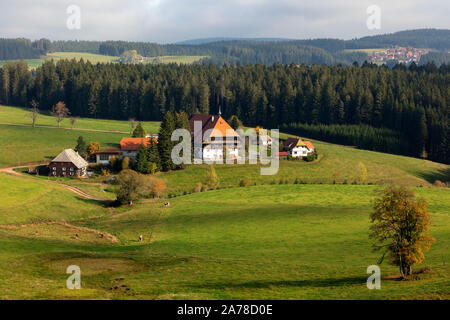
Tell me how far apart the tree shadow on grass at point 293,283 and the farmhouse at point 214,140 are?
64714 mm

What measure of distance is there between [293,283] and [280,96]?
127848 mm

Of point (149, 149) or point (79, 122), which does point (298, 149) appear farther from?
point (79, 122)

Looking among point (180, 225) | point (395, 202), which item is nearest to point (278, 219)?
point (180, 225)

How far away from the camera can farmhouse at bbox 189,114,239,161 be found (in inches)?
3900

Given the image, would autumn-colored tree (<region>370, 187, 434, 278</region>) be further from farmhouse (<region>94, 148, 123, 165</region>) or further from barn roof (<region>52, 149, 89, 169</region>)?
farmhouse (<region>94, 148, 123, 165</region>)

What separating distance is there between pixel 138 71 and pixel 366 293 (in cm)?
16608

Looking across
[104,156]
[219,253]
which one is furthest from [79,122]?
[219,253]

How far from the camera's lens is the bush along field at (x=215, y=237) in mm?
32156

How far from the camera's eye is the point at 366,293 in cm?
2977

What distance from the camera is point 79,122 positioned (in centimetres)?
14638

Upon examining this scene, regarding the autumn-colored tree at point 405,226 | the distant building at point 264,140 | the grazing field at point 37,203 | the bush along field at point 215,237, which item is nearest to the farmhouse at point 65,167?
the bush along field at point 215,237

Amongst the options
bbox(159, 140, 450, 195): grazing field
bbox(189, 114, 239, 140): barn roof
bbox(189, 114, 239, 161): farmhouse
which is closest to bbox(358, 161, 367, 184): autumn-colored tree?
bbox(159, 140, 450, 195): grazing field

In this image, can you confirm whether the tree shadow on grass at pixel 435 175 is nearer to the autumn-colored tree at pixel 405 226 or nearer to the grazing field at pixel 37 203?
the grazing field at pixel 37 203

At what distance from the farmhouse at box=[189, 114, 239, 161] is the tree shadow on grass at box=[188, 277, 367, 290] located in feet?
212
